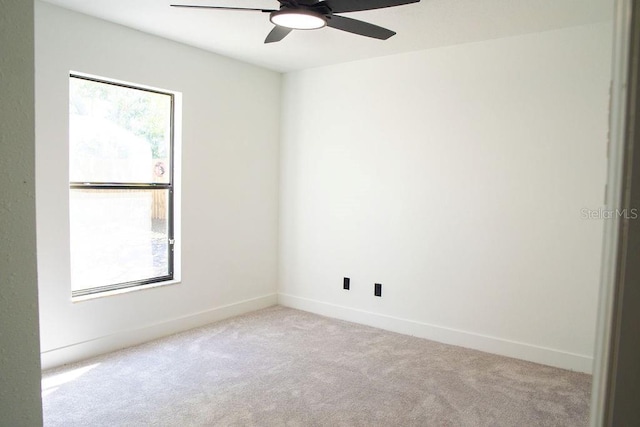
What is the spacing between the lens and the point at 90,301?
3.35 metres

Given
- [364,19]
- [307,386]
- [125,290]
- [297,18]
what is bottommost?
[307,386]

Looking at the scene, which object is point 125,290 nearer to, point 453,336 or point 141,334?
point 141,334

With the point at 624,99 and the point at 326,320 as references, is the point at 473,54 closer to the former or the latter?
the point at 326,320

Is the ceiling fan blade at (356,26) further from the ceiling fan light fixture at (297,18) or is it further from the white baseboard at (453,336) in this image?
the white baseboard at (453,336)

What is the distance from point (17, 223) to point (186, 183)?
331cm

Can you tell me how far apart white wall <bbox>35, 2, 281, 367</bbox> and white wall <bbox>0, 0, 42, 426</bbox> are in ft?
8.68

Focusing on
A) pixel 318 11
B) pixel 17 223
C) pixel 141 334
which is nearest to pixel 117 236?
pixel 141 334

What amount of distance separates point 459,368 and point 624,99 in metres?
3.15

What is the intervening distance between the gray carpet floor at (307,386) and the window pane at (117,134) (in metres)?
1.44

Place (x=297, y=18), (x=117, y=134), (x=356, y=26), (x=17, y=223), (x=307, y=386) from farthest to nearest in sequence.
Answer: (x=117, y=134)
(x=307, y=386)
(x=356, y=26)
(x=297, y=18)
(x=17, y=223)

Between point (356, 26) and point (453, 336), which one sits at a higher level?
point (356, 26)

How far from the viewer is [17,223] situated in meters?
0.75

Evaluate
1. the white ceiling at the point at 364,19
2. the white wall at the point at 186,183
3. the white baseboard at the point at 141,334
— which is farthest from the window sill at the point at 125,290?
the white ceiling at the point at 364,19

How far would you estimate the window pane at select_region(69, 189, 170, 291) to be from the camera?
11.1 ft
